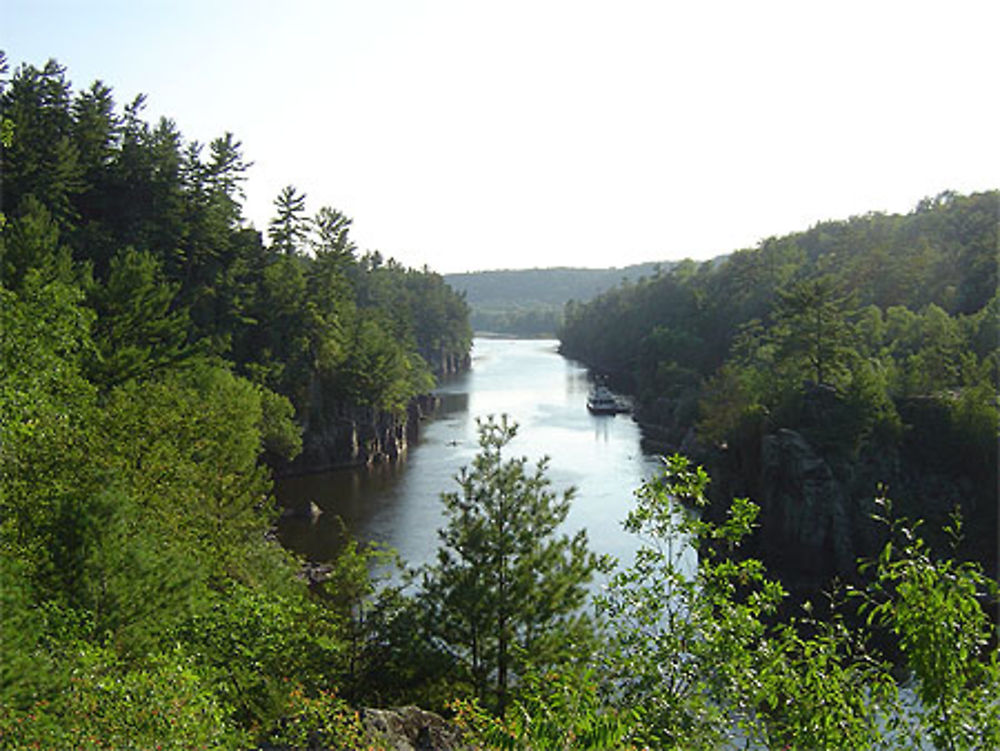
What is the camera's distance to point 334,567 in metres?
Result: 34.4

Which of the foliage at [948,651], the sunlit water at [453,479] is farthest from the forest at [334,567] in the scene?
the sunlit water at [453,479]

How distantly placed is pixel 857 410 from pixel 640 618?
4124 centimetres

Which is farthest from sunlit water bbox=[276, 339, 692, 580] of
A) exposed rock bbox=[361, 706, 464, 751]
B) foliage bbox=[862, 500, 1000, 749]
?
foliage bbox=[862, 500, 1000, 749]

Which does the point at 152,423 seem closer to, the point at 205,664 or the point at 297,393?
the point at 205,664

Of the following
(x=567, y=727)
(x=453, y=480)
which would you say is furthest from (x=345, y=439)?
(x=567, y=727)

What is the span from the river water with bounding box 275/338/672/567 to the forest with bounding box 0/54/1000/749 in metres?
5.29

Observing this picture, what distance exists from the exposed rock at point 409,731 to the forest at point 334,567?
0.19 metres

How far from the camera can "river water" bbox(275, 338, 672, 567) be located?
48.0 metres

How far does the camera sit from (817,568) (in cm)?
4394

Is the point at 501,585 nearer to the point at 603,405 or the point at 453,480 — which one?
the point at 453,480

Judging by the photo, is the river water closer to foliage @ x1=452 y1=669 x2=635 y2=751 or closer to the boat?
the boat

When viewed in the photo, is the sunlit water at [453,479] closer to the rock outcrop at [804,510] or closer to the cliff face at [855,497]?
the rock outcrop at [804,510]

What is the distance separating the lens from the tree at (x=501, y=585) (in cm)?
2066

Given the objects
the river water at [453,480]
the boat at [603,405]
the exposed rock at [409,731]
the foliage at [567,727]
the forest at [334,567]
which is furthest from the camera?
the boat at [603,405]
